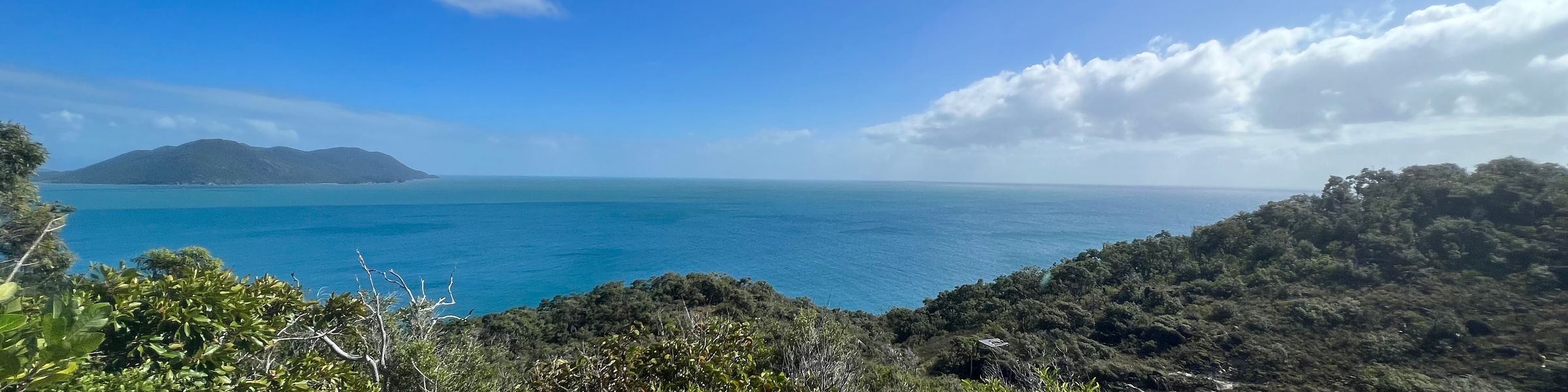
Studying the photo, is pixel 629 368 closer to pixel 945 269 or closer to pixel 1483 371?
pixel 1483 371

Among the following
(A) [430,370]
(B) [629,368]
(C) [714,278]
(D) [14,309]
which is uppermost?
(D) [14,309]

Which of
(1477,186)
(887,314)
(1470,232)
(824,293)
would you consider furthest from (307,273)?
(1477,186)

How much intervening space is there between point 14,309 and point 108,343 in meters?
2.05

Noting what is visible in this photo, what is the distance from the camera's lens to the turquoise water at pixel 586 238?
4009cm

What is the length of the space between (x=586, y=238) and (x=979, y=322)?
161ft

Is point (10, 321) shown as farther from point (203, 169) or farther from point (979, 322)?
point (203, 169)

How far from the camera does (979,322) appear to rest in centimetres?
2117

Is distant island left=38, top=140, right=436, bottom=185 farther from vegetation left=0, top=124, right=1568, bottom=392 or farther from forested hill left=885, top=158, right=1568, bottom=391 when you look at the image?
forested hill left=885, top=158, right=1568, bottom=391

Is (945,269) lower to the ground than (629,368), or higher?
lower

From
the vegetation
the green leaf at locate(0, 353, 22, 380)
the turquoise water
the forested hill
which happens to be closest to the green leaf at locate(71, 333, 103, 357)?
the vegetation

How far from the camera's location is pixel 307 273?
37625 mm

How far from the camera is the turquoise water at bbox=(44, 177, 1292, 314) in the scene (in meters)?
40.1

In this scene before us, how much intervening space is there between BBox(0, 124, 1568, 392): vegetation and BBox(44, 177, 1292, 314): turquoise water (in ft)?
46.1

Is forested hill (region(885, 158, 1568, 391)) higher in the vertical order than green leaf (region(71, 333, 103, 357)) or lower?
lower
